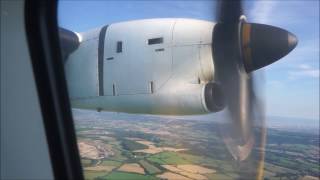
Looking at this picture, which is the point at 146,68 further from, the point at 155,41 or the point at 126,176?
the point at 126,176

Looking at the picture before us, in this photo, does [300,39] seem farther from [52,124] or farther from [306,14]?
[52,124]

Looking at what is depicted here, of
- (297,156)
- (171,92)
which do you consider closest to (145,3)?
(171,92)

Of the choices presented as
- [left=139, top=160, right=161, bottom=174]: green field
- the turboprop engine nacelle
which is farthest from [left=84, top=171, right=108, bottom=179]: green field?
the turboprop engine nacelle

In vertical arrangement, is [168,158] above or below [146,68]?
below

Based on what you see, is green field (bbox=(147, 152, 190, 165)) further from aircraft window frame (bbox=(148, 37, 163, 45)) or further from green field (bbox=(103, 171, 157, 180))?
aircraft window frame (bbox=(148, 37, 163, 45))

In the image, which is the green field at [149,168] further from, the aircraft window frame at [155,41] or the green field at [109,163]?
the aircraft window frame at [155,41]

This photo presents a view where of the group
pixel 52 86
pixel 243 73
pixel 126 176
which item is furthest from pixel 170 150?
pixel 52 86

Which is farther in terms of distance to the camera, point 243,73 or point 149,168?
point 149,168
